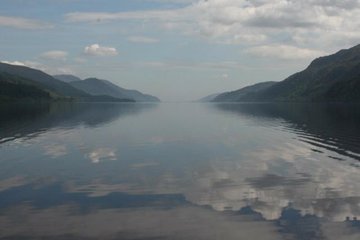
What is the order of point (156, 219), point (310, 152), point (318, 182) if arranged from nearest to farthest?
point (156, 219) < point (318, 182) < point (310, 152)

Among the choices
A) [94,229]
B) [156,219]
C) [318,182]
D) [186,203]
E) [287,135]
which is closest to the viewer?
[94,229]

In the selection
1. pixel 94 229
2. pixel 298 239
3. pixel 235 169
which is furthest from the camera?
pixel 235 169

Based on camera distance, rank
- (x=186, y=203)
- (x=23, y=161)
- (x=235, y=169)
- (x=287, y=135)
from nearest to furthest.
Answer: (x=186, y=203)
(x=235, y=169)
(x=23, y=161)
(x=287, y=135)

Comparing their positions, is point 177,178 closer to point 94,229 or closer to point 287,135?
point 94,229

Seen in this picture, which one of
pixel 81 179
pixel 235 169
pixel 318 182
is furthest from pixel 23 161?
pixel 318 182

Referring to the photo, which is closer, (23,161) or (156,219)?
(156,219)

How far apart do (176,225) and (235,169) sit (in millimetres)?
22136

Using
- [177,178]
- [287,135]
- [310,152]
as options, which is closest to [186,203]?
[177,178]

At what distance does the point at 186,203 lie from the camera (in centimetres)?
3362

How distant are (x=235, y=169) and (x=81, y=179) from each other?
1696 cm

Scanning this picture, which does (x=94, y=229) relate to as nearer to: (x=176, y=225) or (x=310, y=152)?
(x=176, y=225)

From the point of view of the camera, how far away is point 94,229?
26875 mm

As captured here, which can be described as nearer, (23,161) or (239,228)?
(239,228)

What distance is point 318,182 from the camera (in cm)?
4159
